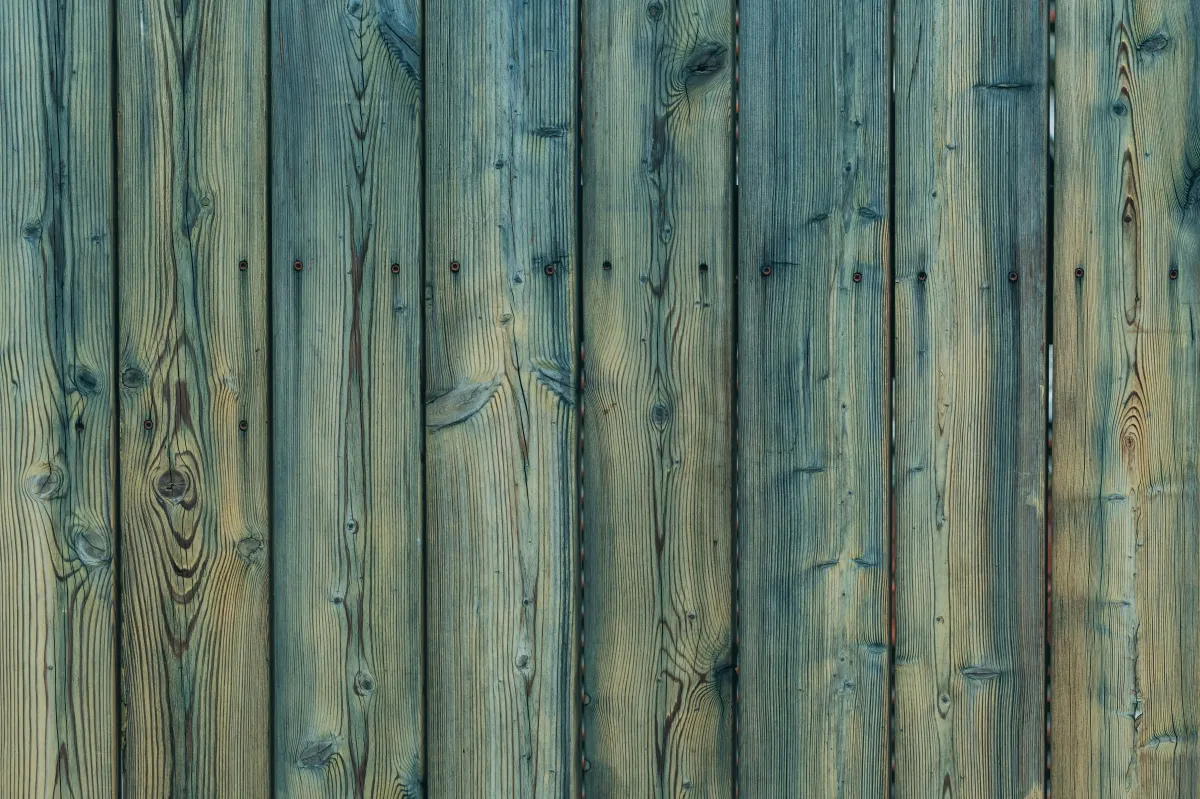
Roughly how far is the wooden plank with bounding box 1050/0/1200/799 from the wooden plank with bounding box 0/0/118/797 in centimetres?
138

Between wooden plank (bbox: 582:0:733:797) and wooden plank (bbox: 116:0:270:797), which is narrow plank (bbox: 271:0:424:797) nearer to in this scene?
wooden plank (bbox: 116:0:270:797)

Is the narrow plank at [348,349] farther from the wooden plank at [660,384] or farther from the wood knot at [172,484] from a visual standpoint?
the wooden plank at [660,384]

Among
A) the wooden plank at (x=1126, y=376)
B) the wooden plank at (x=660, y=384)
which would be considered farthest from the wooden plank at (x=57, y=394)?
the wooden plank at (x=1126, y=376)

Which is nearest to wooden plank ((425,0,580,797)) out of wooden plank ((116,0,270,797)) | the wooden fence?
the wooden fence

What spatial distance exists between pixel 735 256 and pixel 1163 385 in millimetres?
642

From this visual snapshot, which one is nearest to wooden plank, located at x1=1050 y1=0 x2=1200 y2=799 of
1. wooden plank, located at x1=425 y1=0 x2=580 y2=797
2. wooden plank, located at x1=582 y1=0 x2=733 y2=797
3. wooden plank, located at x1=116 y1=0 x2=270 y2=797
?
wooden plank, located at x1=582 y1=0 x2=733 y2=797

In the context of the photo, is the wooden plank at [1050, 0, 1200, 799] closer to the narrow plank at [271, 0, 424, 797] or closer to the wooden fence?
the wooden fence

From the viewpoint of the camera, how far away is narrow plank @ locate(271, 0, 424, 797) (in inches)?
54.1

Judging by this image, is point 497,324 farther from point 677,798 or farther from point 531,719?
point 677,798

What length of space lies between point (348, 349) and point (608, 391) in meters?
0.38

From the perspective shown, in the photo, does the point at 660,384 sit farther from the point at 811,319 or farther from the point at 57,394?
the point at 57,394

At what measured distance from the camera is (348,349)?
4.51ft

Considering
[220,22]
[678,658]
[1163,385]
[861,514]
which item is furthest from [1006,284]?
[220,22]

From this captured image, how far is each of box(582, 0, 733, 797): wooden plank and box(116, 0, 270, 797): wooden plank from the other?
485mm
